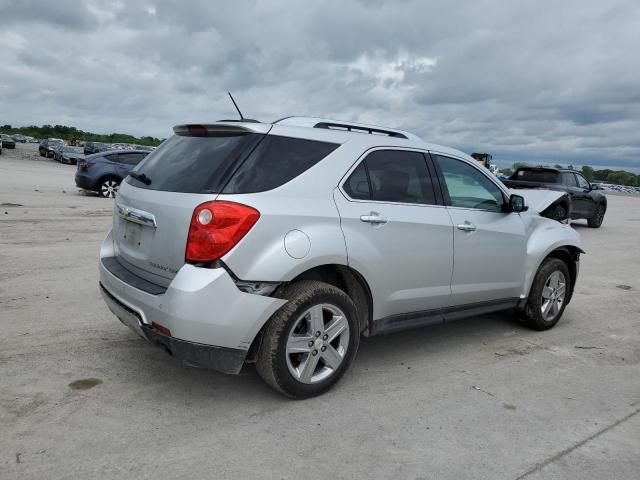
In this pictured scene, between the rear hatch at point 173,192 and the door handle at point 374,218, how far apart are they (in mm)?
870

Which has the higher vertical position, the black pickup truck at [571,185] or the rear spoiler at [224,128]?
the rear spoiler at [224,128]

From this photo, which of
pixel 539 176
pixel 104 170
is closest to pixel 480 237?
pixel 539 176

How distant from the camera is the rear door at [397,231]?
366cm

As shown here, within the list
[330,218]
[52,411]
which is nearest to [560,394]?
[330,218]

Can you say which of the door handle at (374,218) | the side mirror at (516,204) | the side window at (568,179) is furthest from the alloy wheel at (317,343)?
the side window at (568,179)

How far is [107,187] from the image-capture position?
16438mm

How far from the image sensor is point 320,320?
3463 millimetres

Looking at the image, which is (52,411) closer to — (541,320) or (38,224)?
(541,320)

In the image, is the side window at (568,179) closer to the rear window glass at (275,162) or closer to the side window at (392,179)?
the side window at (392,179)

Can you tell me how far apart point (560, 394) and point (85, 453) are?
3.14m

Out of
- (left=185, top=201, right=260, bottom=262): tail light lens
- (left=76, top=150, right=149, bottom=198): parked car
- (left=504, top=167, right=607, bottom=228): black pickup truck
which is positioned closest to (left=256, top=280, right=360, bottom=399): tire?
(left=185, top=201, right=260, bottom=262): tail light lens

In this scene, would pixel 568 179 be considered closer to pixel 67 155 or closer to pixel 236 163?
pixel 236 163

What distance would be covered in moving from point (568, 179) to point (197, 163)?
14.0 m

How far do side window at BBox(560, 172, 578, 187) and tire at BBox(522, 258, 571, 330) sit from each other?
1038 cm
